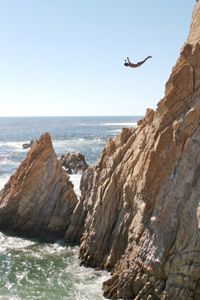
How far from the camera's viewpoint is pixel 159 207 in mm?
22516

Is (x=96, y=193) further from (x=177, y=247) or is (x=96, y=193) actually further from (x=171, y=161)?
(x=177, y=247)

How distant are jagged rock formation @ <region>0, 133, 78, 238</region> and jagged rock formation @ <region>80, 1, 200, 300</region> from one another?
583 cm

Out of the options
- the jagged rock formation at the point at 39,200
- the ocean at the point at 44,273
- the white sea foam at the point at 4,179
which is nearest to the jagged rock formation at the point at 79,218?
the ocean at the point at 44,273

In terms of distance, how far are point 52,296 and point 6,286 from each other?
9.13 feet

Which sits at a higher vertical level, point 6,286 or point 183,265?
point 183,265

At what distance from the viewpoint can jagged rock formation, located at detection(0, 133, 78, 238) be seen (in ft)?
111

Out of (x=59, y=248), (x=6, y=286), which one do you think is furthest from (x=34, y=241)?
(x=6, y=286)

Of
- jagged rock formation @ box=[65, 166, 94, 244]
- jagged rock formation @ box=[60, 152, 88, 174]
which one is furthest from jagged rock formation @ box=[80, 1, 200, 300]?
jagged rock formation @ box=[60, 152, 88, 174]

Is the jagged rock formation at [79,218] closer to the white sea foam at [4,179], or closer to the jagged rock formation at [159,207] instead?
the jagged rock formation at [159,207]

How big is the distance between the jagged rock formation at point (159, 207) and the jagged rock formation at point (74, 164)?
100ft

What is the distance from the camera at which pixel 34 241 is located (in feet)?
106

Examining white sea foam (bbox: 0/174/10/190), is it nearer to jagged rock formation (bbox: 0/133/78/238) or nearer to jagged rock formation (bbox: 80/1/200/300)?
jagged rock formation (bbox: 0/133/78/238)

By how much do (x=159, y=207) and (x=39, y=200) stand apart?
13731 millimetres

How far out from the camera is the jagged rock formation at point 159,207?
814 inches
